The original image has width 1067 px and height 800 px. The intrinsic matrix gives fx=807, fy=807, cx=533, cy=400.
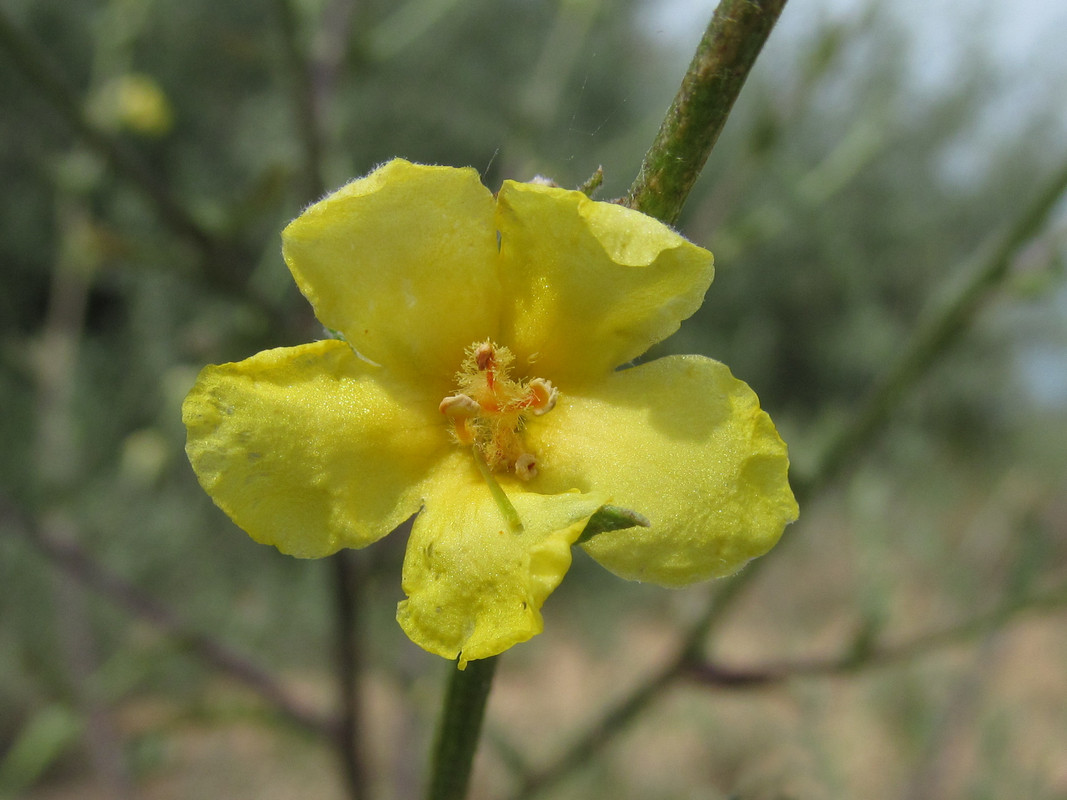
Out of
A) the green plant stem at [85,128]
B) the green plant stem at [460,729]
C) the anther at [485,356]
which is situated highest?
the anther at [485,356]

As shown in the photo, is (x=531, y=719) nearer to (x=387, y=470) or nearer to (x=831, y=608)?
(x=831, y=608)

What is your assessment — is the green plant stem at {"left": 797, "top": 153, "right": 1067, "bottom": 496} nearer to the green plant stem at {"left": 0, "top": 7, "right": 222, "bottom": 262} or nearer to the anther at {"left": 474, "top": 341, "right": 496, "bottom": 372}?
the anther at {"left": 474, "top": 341, "right": 496, "bottom": 372}

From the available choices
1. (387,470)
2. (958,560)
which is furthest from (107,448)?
(387,470)

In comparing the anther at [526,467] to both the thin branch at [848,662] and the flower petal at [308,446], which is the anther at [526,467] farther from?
the thin branch at [848,662]

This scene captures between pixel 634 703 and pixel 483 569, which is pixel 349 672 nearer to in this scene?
pixel 634 703

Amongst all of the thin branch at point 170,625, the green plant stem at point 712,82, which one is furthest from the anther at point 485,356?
the thin branch at point 170,625

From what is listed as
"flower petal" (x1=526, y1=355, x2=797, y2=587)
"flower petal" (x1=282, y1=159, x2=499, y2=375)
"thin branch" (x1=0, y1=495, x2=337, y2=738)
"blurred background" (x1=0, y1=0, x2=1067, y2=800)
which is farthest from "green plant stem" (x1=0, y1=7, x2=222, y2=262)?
"flower petal" (x1=526, y1=355, x2=797, y2=587)

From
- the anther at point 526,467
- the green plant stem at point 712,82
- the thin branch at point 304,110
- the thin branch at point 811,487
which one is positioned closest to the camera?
the green plant stem at point 712,82
